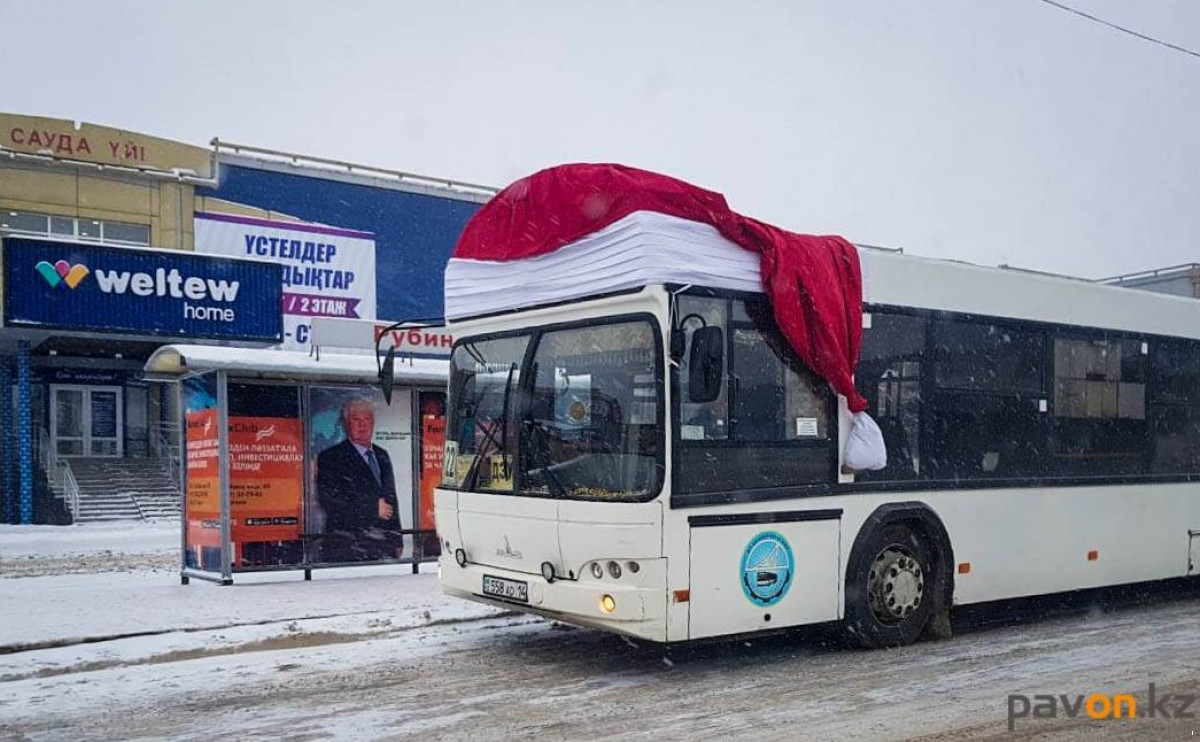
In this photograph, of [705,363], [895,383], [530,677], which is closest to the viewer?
[705,363]

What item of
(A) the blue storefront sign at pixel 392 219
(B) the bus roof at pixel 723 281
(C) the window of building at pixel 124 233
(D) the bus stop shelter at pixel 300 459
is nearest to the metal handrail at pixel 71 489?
(C) the window of building at pixel 124 233

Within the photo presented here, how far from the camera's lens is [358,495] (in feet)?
44.0

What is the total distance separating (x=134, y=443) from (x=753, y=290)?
28227 mm

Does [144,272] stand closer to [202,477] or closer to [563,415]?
[202,477]

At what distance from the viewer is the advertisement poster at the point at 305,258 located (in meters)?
33.3

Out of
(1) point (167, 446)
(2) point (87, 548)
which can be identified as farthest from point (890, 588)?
(1) point (167, 446)

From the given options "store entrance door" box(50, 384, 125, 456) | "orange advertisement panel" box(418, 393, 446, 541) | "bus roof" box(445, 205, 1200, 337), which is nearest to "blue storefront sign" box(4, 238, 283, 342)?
"store entrance door" box(50, 384, 125, 456)

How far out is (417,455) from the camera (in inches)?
545

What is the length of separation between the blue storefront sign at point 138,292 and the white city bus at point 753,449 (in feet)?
68.9

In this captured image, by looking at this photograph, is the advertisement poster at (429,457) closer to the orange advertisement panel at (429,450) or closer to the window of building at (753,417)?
the orange advertisement panel at (429,450)

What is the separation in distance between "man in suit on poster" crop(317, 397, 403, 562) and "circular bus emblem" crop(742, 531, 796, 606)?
22.3 feet

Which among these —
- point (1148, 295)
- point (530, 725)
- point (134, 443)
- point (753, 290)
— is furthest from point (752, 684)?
point (134, 443)

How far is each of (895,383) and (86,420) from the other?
27.9m

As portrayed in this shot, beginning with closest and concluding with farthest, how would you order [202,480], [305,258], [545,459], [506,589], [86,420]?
[545,459]
[506,589]
[202,480]
[86,420]
[305,258]
